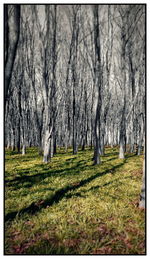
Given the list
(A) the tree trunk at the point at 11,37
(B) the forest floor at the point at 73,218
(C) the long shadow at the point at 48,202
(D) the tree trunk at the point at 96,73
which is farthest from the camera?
(D) the tree trunk at the point at 96,73

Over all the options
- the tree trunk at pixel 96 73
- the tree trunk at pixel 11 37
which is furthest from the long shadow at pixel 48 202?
the tree trunk at pixel 96 73

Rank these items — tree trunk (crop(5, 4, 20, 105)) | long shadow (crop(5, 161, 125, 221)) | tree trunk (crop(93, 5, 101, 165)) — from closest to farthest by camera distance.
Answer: tree trunk (crop(5, 4, 20, 105))
long shadow (crop(5, 161, 125, 221))
tree trunk (crop(93, 5, 101, 165))

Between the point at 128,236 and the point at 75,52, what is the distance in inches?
522

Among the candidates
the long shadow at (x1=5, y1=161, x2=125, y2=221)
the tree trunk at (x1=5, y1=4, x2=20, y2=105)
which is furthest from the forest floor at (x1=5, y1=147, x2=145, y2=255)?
the tree trunk at (x1=5, y1=4, x2=20, y2=105)

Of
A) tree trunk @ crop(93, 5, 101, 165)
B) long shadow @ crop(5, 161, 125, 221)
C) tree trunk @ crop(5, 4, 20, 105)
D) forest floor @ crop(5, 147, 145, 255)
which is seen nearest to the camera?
forest floor @ crop(5, 147, 145, 255)

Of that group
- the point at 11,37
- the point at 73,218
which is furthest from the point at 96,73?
the point at 73,218

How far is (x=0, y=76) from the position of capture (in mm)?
2623

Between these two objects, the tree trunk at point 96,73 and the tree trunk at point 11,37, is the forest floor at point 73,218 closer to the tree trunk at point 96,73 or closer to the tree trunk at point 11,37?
the tree trunk at point 11,37

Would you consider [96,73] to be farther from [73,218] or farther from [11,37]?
[73,218]

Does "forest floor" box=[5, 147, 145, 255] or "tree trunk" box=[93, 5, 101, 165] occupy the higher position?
"tree trunk" box=[93, 5, 101, 165]

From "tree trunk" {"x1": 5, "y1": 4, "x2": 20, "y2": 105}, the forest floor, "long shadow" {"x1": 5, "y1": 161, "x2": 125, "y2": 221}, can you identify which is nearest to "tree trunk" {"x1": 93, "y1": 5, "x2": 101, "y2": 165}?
"long shadow" {"x1": 5, "y1": 161, "x2": 125, "y2": 221}

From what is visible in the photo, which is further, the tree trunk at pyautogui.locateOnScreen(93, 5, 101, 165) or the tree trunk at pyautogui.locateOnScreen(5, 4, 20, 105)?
the tree trunk at pyautogui.locateOnScreen(93, 5, 101, 165)

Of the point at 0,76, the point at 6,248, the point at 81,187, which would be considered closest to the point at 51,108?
the point at 81,187

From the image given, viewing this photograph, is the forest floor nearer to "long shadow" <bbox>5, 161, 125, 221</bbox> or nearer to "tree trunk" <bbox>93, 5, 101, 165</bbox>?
"long shadow" <bbox>5, 161, 125, 221</bbox>
